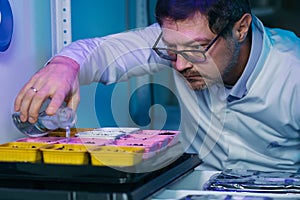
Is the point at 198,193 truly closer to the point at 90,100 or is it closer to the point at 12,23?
the point at 12,23

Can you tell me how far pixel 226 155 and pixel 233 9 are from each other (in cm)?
42

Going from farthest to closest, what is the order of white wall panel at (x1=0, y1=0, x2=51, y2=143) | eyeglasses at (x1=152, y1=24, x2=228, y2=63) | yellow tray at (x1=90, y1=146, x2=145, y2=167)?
1. eyeglasses at (x1=152, y1=24, x2=228, y2=63)
2. white wall panel at (x1=0, y1=0, x2=51, y2=143)
3. yellow tray at (x1=90, y1=146, x2=145, y2=167)

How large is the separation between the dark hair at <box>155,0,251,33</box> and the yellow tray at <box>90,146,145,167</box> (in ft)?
1.78

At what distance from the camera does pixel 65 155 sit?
2.56 feet

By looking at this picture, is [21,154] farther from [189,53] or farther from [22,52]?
[189,53]

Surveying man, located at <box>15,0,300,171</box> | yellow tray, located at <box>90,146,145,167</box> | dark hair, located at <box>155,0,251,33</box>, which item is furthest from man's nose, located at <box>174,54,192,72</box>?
yellow tray, located at <box>90,146,145,167</box>

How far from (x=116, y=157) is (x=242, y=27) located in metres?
0.76

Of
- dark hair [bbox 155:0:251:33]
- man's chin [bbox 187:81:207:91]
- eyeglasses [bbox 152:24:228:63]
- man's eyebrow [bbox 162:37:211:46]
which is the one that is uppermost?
dark hair [bbox 155:0:251:33]

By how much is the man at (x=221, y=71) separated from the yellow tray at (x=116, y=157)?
0.39 metres

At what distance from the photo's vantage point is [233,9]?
131cm

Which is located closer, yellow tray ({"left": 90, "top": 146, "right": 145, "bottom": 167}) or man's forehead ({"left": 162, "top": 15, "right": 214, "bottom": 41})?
yellow tray ({"left": 90, "top": 146, "right": 145, "bottom": 167})

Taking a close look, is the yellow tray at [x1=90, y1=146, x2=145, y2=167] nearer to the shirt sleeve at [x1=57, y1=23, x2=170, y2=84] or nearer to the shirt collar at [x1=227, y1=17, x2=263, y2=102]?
the shirt sleeve at [x1=57, y1=23, x2=170, y2=84]

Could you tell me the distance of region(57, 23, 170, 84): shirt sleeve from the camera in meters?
1.20

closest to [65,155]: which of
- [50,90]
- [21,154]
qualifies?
[21,154]
